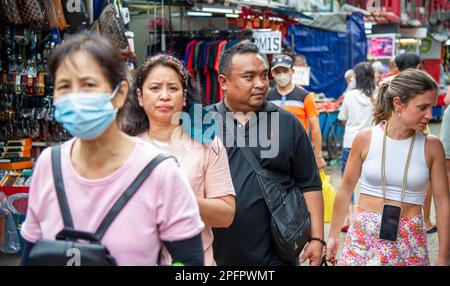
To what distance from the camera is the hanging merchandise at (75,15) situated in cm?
655

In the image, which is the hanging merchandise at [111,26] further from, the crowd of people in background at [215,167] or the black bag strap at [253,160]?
the black bag strap at [253,160]

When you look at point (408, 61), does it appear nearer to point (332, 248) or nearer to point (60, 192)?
point (332, 248)

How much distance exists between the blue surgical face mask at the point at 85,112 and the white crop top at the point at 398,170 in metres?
2.25

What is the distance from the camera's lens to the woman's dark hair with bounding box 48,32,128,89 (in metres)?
2.47

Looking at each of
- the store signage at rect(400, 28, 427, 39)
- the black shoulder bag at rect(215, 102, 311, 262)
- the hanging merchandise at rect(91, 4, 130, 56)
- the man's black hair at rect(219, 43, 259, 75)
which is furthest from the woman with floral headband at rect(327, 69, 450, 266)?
the store signage at rect(400, 28, 427, 39)

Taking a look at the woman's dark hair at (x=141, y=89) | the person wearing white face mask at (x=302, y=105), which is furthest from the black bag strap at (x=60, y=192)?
the person wearing white face mask at (x=302, y=105)

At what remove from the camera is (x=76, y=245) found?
237 centimetres

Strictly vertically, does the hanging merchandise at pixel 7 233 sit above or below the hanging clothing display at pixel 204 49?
below

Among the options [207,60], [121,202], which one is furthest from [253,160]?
[207,60]

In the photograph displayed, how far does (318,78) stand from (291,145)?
533 inches

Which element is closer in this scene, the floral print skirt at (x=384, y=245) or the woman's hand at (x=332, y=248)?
the floral print skirt at (x=384, y=245)

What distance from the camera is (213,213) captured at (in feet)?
10.9

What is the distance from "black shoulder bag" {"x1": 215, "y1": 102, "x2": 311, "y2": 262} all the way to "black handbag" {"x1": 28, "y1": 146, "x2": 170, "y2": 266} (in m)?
1.64

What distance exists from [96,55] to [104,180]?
1.42ft
